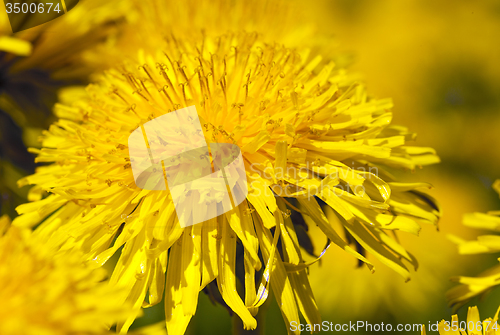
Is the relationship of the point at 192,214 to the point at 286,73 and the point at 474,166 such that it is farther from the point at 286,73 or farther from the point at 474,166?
the point at 474,166

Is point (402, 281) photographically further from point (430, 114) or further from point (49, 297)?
point (49, 297)

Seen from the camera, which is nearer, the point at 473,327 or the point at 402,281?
the point at 473,327

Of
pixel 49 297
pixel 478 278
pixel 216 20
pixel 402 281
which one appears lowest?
pixel 402 281

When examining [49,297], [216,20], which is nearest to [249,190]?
[49,297]

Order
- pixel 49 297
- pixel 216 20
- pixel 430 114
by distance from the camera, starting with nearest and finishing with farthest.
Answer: pixel 49 297 → pixel 216 20 → pixel 430 114

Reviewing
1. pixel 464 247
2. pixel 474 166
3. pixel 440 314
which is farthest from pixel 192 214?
pixel 474 166

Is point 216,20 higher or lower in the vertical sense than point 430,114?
higher
